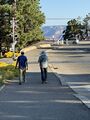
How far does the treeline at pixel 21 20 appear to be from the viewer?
220 feet

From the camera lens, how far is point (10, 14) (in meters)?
67.7

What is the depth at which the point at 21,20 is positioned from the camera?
70.2 meters

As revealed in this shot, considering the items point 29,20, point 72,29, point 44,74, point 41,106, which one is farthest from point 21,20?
point 72,29

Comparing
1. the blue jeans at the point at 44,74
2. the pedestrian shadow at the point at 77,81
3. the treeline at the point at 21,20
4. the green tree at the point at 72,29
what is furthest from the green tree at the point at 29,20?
the green tree at the point at 72,29

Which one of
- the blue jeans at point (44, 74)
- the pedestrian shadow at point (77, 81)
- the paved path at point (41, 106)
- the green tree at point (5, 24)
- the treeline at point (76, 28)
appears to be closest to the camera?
the paved path at point (41, 106)

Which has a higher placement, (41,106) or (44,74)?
(41,106)

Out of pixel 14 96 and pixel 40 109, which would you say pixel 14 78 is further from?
pixel 40 109

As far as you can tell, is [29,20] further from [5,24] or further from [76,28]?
[76,28]

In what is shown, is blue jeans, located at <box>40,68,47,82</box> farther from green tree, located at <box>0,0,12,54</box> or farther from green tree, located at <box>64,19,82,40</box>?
green tree, located at <box>64,19,82,40</box>

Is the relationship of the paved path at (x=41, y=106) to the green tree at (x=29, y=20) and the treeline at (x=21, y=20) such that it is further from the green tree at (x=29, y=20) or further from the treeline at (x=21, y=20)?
the green tree at (x=29, y=20)

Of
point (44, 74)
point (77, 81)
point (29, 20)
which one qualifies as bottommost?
point (77, 81)

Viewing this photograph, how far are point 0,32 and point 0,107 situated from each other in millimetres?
53477

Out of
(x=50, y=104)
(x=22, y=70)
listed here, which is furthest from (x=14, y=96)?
(x=22, y=70)

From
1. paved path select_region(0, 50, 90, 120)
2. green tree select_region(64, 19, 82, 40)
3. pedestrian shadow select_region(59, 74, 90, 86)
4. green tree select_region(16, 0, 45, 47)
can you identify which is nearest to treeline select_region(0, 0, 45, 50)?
green tree select_region(16, 0, 45, 47)
